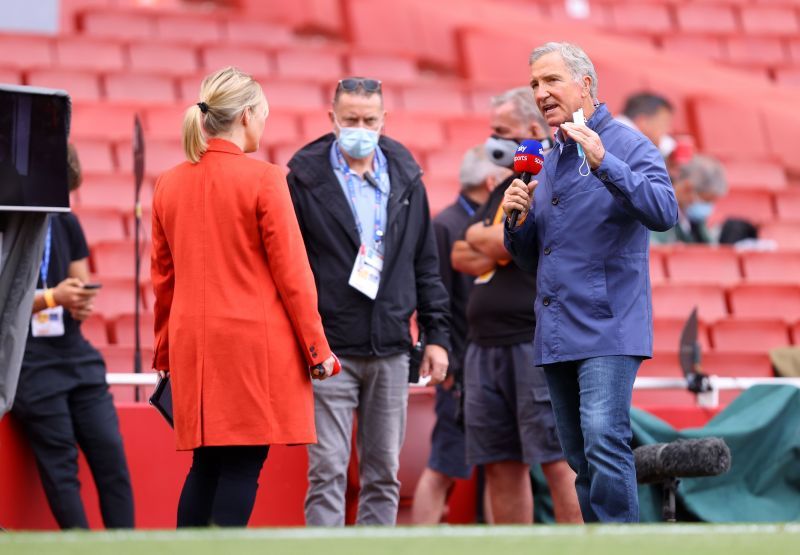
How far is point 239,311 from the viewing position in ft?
11.2

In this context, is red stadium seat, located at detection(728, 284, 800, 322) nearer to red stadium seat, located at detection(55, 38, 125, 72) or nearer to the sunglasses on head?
the sunglasses on head

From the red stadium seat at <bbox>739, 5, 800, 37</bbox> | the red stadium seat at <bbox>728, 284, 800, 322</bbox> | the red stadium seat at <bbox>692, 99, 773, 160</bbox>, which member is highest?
the red stadium seat at <bbox>739, 5, 800, 37</bbox>

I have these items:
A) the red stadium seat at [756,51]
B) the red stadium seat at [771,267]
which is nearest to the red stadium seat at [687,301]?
the red stadium seat at [771,267]

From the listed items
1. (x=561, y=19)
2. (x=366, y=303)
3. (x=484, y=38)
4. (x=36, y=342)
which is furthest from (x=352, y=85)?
(x=561, y=19)

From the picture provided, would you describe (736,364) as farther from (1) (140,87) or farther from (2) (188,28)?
(2) (188,28)

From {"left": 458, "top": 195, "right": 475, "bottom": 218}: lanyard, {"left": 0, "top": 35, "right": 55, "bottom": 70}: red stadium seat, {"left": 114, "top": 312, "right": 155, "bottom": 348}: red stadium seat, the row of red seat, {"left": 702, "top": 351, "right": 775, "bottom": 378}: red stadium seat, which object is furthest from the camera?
{"left": 0, "top": 35, "right": 55, "bottom": 70}: red stadium seat

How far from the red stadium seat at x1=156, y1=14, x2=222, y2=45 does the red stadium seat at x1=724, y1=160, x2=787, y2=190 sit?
12.3 ft

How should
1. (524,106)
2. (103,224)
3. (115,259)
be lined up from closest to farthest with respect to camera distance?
1. (524,106)
2. (115,259)
3. (103,224)

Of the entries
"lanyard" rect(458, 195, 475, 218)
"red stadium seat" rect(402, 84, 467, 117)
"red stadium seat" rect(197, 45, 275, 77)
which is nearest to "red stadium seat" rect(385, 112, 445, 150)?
"red stadium seat" rect(402, 84, 467, 117)

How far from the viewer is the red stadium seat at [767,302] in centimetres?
714

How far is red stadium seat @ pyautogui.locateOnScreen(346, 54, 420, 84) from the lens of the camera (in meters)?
9.88

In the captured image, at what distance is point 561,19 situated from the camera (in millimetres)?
11875

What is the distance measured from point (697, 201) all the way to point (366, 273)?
3.94 meters

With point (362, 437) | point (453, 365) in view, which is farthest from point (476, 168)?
point (362, 437)
